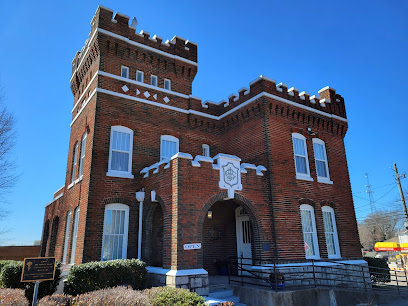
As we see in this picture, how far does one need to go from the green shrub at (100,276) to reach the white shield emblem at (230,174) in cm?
466

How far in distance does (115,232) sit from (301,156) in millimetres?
9412

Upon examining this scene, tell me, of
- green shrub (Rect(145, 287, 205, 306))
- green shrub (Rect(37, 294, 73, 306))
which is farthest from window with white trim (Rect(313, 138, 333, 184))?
green shrub (Rect(37, 294, 73, 306))

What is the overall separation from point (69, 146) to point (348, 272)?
15.9m

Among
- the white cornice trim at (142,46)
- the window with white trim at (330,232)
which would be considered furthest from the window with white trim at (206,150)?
the window with white trim at (330,232)

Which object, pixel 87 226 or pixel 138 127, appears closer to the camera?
pixel 87 226

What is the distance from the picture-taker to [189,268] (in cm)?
1035

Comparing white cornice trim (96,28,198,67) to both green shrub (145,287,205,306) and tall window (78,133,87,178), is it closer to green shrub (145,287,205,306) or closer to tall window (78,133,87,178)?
tall window (78,133,87,178)

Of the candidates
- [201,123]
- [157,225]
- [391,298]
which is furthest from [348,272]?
[201,123]

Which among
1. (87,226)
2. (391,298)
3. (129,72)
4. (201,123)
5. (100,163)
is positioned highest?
(129,72)

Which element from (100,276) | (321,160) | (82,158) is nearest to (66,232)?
(82,158)

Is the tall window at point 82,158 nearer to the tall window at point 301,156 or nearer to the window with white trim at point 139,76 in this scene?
the window with white trim at point 139,76

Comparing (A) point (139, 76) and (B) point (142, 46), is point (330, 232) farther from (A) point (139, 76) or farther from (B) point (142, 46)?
(B) point (142, 46)

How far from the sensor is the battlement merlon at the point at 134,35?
1470 centimetres

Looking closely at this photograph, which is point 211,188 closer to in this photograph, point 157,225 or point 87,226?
point 157,225
